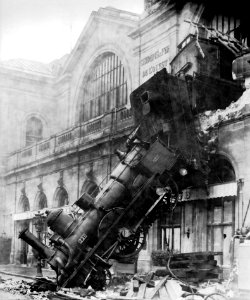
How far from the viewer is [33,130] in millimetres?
34219

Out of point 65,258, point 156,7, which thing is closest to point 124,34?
point 156,7

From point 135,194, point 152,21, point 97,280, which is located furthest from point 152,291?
point 152,21

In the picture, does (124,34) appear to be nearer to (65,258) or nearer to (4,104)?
(4,104)

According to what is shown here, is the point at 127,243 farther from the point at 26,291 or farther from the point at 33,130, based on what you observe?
the point at 33,130

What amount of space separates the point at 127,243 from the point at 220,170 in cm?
354

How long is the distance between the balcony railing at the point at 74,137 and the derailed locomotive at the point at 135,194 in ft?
16.8

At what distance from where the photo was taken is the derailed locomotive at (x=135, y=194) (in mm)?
13219

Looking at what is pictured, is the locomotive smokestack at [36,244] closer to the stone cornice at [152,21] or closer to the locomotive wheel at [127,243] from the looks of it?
the locomotive wheel at [127,243]

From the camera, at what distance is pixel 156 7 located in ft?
72.3

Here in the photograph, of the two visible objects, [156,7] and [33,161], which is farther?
[33,161]

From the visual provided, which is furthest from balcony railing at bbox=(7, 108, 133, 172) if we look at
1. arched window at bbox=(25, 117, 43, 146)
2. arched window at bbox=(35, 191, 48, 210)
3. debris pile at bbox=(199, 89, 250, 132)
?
debris pile at bbox=(199, 89, 250, 132)

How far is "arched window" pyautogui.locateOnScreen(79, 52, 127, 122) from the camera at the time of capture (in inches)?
1011

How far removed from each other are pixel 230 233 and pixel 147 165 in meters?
3.18

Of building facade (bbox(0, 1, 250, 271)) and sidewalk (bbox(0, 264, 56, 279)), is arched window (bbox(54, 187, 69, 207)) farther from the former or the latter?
sidewalk (bbox(0, 264, 56, 279))
